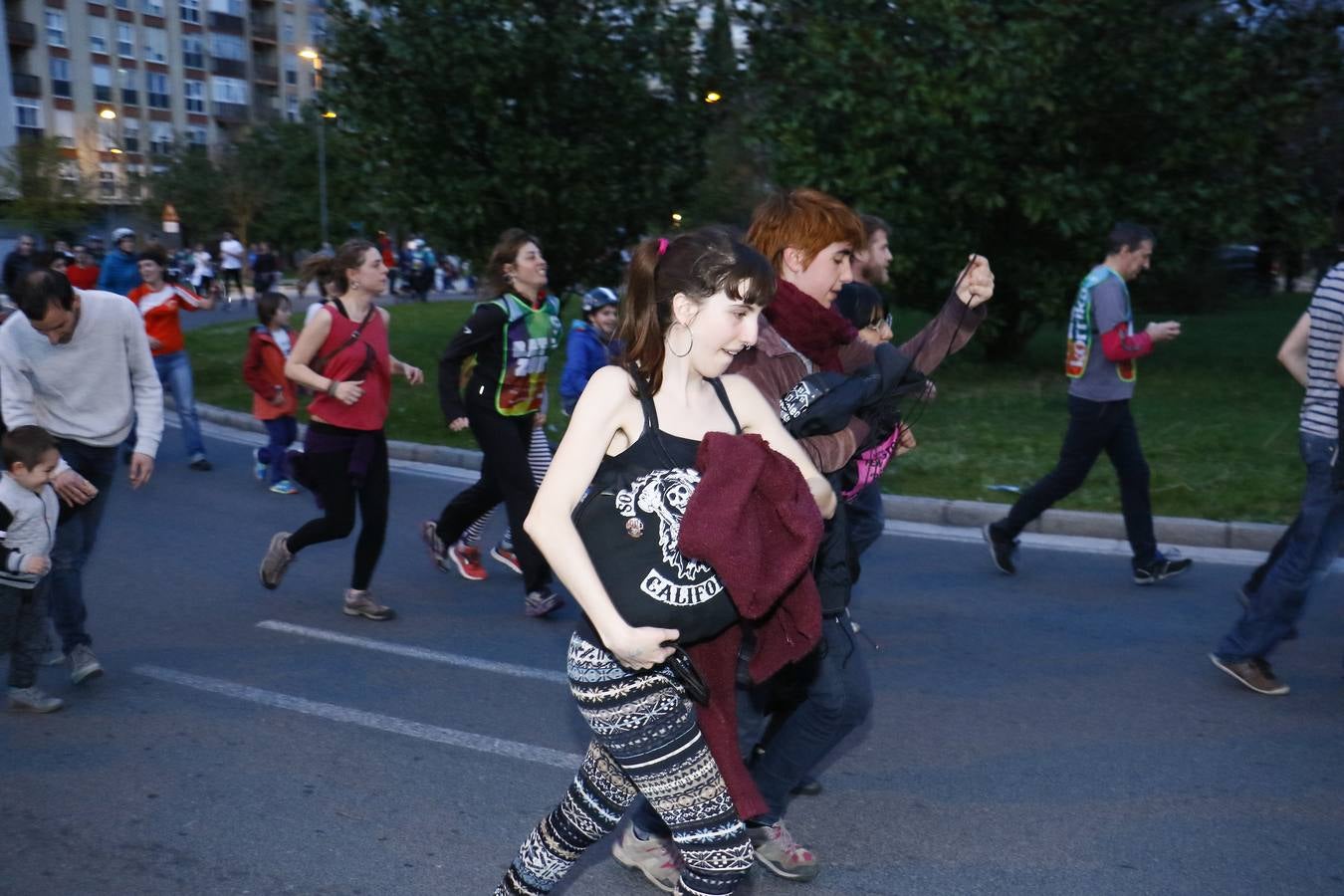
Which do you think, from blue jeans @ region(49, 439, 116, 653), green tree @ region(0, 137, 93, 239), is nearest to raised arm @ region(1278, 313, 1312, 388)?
blue jeans @ region(49, 439, 116, 653)

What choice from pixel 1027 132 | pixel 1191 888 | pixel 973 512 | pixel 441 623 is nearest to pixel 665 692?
pixel 1191 888

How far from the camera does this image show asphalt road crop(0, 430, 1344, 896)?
3.95 metres

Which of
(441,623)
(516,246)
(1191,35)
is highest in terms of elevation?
(1191,35)

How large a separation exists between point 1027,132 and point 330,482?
10.8 metres

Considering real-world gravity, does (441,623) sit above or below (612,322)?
below

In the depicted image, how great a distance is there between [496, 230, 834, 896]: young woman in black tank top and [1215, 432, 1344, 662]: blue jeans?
10.5 feet

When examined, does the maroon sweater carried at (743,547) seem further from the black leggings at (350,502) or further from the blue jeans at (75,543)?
the black leggings at (350,502)

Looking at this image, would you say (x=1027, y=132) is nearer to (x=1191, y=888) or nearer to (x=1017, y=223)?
(x=1017, y=223)

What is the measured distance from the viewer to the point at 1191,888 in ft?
12.3

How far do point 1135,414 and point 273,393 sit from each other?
7.61m

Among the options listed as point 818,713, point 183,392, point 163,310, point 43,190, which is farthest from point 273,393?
point 43,190

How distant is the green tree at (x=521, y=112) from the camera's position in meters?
16.3

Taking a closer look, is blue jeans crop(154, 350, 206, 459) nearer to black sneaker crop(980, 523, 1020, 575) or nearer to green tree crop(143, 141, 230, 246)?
black sneaker crop(980, 523, 1020, 575)

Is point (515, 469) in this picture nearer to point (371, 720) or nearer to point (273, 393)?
point (371, 720)
